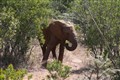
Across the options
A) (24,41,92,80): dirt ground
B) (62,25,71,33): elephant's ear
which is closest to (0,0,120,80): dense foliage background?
(24,41,92,80): dirt ground

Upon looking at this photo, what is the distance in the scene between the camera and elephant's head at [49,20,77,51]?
13.2 m

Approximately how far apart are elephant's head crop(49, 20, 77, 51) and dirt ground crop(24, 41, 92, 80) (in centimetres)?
100

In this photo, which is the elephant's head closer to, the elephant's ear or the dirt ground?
the elephant's ear

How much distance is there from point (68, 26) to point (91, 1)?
4.18 ft

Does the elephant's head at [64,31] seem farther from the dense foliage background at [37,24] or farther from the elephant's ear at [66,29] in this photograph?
the dense foliage background at [37,24]

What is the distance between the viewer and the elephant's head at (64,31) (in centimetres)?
1325

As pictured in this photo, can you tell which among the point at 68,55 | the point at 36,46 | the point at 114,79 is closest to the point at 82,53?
the point at 68,55

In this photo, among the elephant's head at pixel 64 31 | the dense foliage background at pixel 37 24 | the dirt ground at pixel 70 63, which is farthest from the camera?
the elephant's head at pixel 64 31

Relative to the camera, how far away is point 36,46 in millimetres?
16266

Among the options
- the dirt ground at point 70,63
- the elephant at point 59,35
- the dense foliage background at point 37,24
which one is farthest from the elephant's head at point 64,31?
the dirt ground at point 70,63

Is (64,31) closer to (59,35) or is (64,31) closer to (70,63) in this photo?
(59,35)

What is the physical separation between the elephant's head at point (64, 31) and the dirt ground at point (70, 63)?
100cm

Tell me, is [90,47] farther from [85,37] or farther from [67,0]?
[67,0]

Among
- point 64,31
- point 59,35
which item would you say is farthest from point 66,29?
point 59,35
